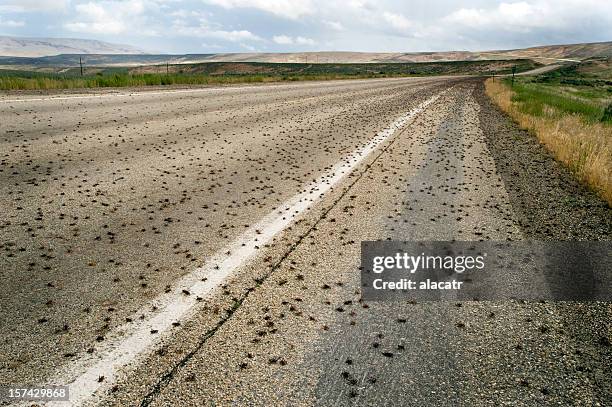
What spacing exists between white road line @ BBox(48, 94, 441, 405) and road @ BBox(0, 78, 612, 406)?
0.5 inches

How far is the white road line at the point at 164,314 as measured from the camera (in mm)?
2430

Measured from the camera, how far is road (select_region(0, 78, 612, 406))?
2492mm

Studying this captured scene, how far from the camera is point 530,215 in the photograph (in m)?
5.37

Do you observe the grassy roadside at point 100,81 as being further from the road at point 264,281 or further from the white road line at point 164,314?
the white road line at point 164,314

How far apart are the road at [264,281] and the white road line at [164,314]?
0.5 inches

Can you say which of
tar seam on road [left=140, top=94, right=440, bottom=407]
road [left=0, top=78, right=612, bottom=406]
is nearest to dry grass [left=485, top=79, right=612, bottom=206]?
road [left=0, top=78, right=612, bottom=406]

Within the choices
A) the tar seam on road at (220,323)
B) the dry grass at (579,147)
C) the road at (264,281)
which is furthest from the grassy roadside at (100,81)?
the dry grass at (579,147)

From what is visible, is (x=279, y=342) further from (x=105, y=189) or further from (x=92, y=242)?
(x=105, y=189)

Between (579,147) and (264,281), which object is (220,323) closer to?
(264,281)

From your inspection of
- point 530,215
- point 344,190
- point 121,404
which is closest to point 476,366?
point 121,404

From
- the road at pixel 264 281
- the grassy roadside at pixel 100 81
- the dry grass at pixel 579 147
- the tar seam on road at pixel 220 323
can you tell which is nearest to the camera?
the tar seam on road at pixel 220 323

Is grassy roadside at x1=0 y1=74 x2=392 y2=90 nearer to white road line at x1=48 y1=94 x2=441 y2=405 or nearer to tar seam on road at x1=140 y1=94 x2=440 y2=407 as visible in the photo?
white road line at x1=48 y1=94 x2=441 y2=405

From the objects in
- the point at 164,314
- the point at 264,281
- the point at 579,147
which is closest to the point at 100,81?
the point at 579,147

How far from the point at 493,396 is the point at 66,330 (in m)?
2.59
